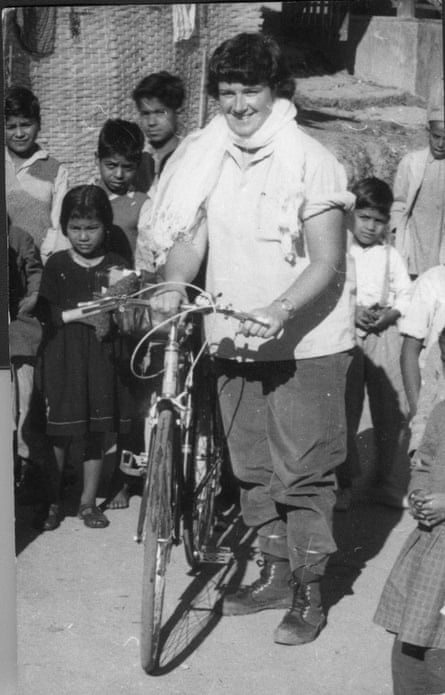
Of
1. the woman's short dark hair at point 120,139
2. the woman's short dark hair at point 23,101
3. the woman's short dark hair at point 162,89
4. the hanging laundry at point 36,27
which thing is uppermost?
the hanging laundry at point 36,27

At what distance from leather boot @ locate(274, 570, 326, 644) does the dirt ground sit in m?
0.04

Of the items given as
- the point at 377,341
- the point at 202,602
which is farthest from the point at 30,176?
the point at 202,602

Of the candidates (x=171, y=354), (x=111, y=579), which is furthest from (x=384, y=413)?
(x=111, y=579)

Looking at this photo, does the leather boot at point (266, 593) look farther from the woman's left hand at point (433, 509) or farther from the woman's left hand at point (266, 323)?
the woman's left hand at point (266, 323)

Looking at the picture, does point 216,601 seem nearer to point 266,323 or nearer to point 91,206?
point 266,323

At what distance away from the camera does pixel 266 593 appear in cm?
432

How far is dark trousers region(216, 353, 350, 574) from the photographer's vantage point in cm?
417

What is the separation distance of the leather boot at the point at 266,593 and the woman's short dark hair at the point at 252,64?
5.44ft

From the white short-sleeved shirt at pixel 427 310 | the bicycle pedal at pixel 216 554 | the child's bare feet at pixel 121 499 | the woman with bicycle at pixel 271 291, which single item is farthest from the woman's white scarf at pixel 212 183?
the bicycle pedal at pixel 216 554

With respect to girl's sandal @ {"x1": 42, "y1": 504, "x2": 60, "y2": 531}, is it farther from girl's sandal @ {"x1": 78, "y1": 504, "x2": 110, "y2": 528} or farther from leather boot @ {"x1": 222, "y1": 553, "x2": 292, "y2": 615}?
leather boot @ {"x1": 222, "y1": 553, "x2": 292, "y2": 615}

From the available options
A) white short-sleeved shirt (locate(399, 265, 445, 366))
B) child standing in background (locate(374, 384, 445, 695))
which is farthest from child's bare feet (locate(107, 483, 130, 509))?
white short-sleeved shirt (locate(399, 265, 445, 366))

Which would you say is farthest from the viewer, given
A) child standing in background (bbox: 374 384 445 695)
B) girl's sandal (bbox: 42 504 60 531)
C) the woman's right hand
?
girl's sandal (bbox: 42 504 60 531)

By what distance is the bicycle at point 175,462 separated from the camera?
408 centimetres

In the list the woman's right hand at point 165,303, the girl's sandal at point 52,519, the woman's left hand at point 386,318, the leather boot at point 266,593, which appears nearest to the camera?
the woman's right hand at point 165,303
